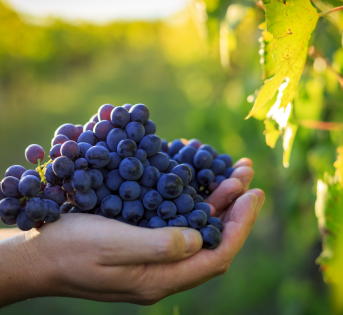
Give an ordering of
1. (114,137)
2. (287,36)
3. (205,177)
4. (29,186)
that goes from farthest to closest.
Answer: (205,177)
(114,137)
(29,186)
(287,36)

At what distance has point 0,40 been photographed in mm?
7730

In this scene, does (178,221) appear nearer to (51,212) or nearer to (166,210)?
(166,210)

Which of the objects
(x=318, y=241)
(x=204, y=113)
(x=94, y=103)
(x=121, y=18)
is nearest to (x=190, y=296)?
(x=318, y=241)

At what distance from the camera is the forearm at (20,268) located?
3.30 ft

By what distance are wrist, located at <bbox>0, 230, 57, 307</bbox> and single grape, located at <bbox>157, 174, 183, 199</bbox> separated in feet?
1.43

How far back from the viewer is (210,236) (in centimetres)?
93

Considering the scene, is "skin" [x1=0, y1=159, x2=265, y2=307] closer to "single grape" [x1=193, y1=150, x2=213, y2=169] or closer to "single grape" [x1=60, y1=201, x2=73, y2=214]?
"single grape" [x1=60, y1=201, x2=73, y2=214]

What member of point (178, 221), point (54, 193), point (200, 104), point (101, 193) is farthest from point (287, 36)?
point (200, 104)

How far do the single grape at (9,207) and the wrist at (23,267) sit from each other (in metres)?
0.10

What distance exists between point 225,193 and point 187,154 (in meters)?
0.25

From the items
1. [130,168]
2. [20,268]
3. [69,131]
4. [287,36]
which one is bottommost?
[20,268]

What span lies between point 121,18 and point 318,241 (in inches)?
525

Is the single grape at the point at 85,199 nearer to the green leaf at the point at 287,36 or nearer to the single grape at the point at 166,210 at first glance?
the single grape at the point at 166,210

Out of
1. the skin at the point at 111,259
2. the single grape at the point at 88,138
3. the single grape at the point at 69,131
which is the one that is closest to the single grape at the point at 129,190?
the skin at the point at 111,259
